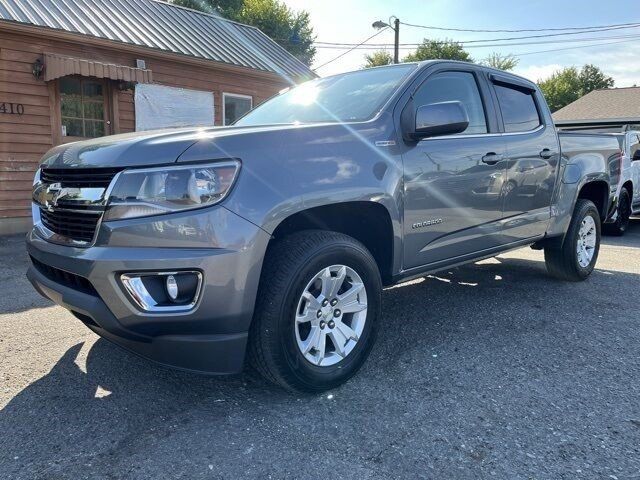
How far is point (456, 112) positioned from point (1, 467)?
115 inches

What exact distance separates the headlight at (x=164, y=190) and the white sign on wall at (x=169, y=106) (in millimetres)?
7562

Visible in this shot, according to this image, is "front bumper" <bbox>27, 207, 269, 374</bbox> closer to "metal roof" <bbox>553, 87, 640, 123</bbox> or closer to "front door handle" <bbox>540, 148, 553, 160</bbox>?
"front door handle" <bbox>540, 148, 553, 160</bbox>

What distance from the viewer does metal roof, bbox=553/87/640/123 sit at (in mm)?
22291

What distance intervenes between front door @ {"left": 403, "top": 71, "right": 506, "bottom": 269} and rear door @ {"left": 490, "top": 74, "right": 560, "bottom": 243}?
188 millimetres

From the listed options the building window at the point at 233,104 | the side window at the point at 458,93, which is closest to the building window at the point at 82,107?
the building window at the point at 233,104

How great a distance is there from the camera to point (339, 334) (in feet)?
9.16

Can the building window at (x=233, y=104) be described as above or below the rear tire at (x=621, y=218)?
above

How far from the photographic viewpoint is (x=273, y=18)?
30.1m

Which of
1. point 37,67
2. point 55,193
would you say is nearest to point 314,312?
point 55,193

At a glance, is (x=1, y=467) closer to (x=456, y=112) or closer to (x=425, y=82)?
(x=456, y=112)

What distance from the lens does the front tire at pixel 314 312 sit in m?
2.44

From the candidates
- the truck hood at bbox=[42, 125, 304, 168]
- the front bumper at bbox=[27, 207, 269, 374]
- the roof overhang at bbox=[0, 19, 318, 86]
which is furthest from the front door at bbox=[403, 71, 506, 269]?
the roof overhang at bbox=[0, 19, 318, 86]

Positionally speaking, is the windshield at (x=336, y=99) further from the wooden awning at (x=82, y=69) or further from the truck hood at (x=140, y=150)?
the wooden awning at (x=82, y=69)

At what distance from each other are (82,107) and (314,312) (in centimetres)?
828
